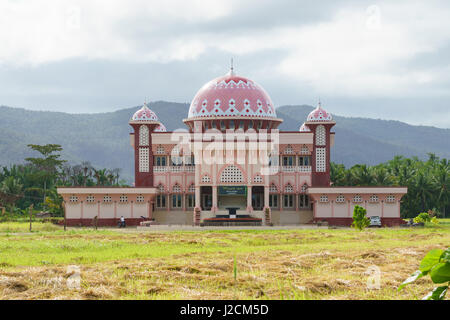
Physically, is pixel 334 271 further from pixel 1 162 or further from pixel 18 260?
pixel 1 162

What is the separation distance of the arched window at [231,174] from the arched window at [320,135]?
8.63 m

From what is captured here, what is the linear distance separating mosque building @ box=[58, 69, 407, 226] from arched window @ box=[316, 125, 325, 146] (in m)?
0.09

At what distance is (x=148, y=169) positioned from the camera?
2174 inches

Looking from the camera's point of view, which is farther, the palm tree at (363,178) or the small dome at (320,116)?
the palm tree at (363,178)

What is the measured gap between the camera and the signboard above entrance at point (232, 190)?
51094 mm

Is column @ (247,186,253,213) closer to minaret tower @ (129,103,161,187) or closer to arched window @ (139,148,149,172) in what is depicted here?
minaret tower @ (129,103,161,187)

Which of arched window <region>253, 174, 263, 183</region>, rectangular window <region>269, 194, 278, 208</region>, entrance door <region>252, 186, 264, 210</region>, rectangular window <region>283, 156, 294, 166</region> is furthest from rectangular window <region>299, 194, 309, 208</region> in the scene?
arched window <region>253, 174, 263, 183</region>

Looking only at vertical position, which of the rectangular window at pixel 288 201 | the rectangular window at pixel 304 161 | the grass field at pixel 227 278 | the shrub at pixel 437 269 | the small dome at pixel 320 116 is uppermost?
the small dome at pixel 320 116

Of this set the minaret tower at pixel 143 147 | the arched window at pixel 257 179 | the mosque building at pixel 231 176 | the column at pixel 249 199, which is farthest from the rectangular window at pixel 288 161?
the minaret tower at pixel 143 147

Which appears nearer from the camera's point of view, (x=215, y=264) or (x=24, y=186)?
(x=215, y=264)

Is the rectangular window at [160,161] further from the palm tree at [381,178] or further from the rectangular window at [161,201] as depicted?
the palm tree at [381,178]

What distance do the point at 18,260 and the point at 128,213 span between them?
32.4 meters
